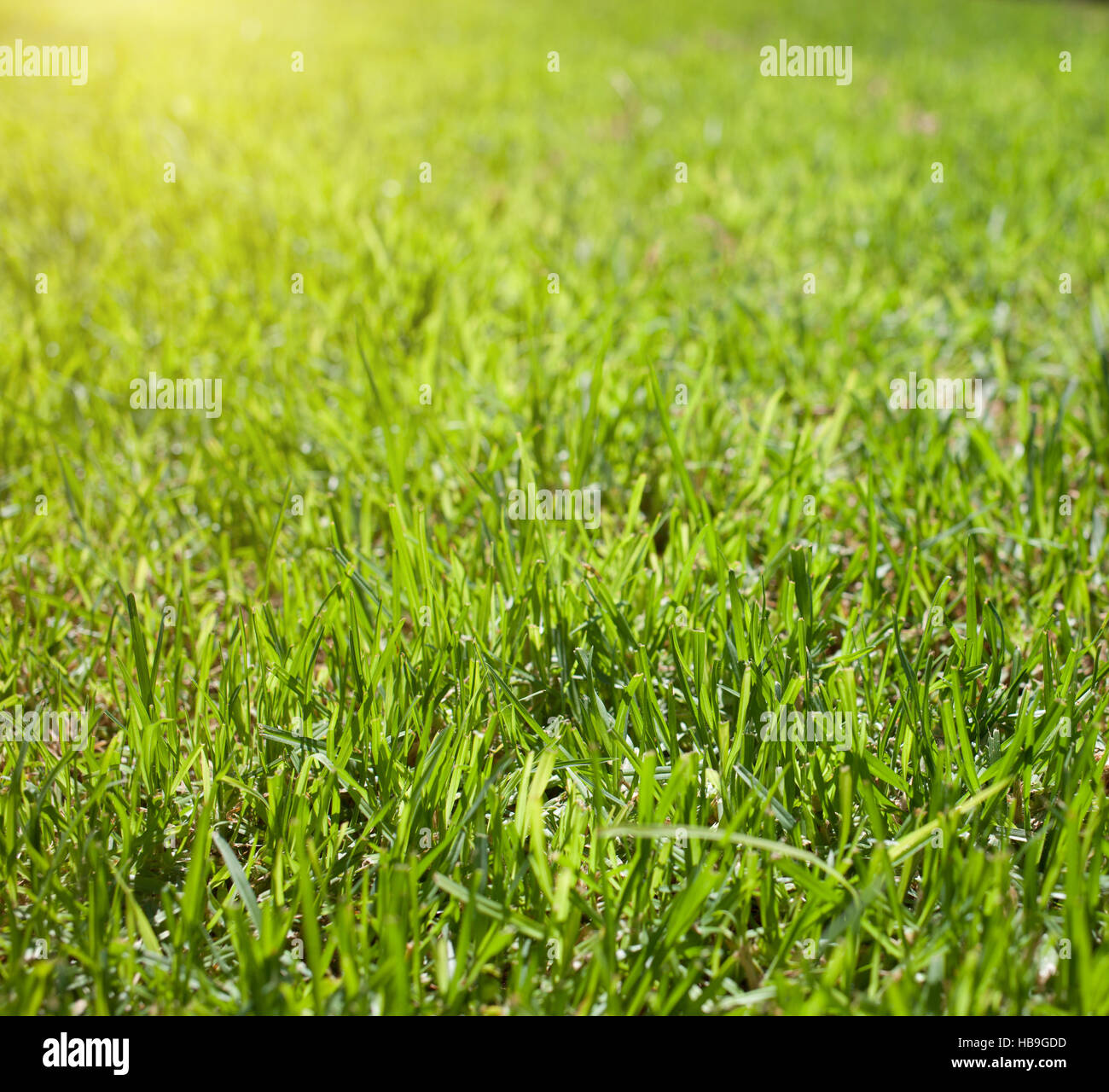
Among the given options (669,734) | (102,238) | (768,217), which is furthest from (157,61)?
(669,734)

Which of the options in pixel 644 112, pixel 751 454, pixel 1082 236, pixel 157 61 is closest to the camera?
pixel 751 454

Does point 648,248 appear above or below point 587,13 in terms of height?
below

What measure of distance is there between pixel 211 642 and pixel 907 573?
1.39 metres

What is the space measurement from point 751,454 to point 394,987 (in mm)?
1663

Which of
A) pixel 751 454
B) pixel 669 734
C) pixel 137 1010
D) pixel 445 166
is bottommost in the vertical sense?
pixel 137 1010

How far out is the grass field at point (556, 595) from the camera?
49.3 inches

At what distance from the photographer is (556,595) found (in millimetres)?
1782

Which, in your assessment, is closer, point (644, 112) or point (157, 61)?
point (644, 112)

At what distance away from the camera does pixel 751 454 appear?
Answer: 2.43 meters

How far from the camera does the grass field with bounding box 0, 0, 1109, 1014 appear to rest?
49.3 inches

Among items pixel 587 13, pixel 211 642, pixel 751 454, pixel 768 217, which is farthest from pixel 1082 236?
pixel 587 13

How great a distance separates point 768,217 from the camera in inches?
172

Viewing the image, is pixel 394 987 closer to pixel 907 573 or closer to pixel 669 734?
pixel 669 734

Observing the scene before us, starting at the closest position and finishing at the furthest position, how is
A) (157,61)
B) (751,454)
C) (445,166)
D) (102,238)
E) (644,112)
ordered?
(751,454)
(102,238)
(445,166)
(644,112)
(157,61)
